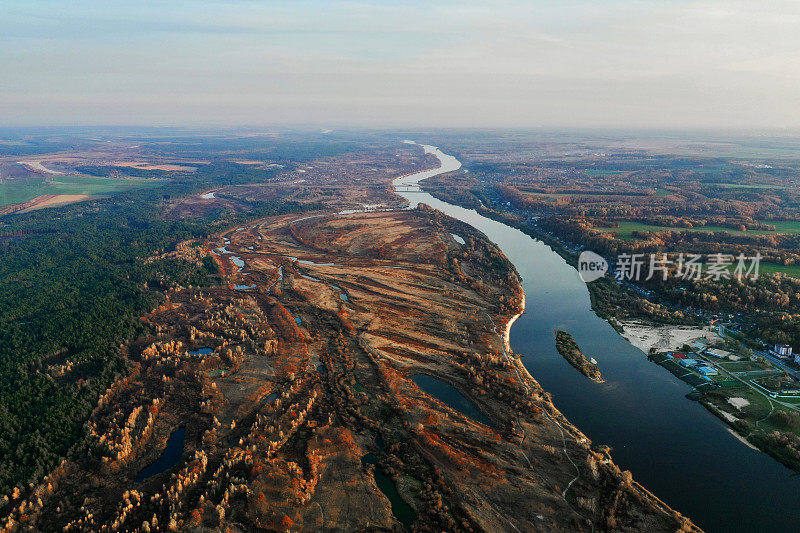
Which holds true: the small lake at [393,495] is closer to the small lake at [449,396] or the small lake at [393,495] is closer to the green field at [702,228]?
the small lake at [449,396]

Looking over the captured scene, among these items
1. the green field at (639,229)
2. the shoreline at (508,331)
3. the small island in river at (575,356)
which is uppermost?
the green field at (639,229)

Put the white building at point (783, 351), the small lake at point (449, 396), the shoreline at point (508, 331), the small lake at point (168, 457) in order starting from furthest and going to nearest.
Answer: the shoreline at point (508, 331) < the white building at point (783, 351) < the small lake at point (449, 396) < the small lake at point (168, 457)

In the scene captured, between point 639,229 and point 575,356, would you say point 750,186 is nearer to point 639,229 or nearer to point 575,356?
point 639,229

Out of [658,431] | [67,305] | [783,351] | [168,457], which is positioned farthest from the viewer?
[67,305]

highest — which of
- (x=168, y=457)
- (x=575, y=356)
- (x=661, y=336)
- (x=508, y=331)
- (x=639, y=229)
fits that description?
(x=639, y=229)

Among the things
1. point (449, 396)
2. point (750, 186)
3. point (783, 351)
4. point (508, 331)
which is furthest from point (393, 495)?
point (750, 186)

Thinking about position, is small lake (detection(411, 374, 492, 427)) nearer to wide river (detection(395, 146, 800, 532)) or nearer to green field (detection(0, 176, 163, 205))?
wide river (detection(395, 146, 800, 532))

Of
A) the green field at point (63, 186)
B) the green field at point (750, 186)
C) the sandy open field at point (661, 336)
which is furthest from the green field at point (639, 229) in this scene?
the green field at point (63, 186)
